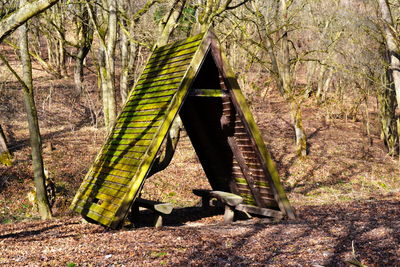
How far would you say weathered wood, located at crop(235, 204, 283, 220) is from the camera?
320 inches

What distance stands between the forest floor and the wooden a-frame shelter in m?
0.58

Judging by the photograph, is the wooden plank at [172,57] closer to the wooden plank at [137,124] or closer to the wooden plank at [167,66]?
the wooden plank at [167,66]

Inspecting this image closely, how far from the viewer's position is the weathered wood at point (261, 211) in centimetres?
813

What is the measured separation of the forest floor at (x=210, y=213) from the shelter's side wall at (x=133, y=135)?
56 cm

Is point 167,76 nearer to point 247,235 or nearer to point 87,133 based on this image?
point 247,235

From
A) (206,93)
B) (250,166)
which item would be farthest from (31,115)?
(250,166)

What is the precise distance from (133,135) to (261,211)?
3.09 metres

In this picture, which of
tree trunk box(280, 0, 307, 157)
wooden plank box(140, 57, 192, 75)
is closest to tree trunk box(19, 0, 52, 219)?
wooden plank box(140, 57, 192, 75)

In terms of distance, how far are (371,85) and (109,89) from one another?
57.1 ft

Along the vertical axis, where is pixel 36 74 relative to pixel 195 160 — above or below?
above

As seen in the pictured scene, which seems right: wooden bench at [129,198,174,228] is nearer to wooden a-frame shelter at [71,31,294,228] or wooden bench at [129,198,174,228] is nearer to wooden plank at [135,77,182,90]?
wooden a-frame shelter at [71,31,294,228]

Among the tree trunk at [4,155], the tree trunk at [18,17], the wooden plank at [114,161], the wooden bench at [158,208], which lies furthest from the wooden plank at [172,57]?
the tree trunk at [4,155]

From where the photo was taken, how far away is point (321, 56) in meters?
29.5

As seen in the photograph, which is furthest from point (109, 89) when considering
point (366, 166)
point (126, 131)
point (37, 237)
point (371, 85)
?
point (371, 85)
